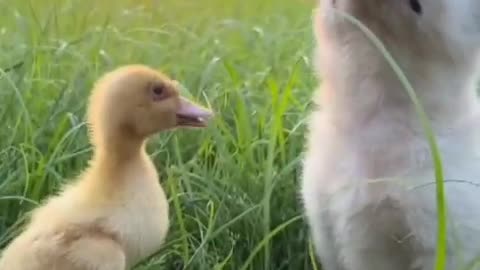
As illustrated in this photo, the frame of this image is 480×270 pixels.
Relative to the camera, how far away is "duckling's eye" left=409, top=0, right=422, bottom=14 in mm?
1181

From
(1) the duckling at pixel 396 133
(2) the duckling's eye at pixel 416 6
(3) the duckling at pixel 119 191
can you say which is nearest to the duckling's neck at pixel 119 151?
(3) the duckling at pixel 119 191

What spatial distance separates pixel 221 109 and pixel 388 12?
0.61 m

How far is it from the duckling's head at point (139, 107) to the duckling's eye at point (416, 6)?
24 centimetres

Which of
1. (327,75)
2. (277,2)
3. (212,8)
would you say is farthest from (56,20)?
(327,75)

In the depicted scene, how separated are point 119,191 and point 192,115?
114 mm

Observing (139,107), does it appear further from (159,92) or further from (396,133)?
(396,133)

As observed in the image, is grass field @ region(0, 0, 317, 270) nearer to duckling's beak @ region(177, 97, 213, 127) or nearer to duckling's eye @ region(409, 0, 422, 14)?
duckling's beak @ region(177, 97, 213, 127)

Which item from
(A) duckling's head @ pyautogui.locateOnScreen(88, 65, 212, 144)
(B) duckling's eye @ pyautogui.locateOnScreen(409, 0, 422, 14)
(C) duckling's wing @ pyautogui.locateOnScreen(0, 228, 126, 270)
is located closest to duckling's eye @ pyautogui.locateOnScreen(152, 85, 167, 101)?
(A) duckling's head @ pyautogui.locateOnScreen(88, 65, 212, 144)

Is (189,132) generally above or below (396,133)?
below

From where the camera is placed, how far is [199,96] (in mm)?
1782

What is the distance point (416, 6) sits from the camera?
1185 millimetres

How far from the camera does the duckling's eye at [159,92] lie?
1.22m

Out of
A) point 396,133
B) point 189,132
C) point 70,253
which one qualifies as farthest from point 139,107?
point 189,132

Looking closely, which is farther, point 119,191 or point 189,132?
point 189,132
